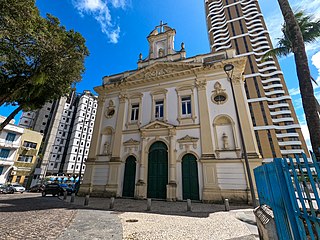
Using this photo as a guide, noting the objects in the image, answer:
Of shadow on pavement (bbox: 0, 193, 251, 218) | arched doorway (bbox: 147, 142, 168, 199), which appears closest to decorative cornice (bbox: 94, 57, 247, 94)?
arched doorway (bbox: 147, 142, 168, 199)

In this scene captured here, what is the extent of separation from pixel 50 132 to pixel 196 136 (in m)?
49.0

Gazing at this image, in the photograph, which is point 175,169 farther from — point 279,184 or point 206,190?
point 279,184

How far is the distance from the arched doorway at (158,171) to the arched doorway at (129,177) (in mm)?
1499

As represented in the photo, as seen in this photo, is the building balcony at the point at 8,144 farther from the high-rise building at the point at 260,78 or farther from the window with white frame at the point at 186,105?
the high-rise building at the point at 260,78

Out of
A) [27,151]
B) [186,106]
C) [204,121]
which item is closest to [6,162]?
[27,151]

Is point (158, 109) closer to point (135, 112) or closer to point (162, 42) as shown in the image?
point (135, 112)

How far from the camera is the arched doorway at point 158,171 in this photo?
498 inches

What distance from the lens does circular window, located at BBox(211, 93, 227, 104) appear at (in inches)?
537

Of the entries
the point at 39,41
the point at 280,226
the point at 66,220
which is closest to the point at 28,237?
the point at 66,220

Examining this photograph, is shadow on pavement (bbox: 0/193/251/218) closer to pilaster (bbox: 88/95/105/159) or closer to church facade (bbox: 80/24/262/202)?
church facade (bbox: 80/24/262/202)

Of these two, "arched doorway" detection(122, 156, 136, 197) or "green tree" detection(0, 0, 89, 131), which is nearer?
"green tree" detection(0, 0, 89, 131)

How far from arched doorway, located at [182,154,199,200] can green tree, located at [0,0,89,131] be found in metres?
11.4

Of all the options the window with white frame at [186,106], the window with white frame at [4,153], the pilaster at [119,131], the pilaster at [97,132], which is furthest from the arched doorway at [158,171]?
the window with white frame at [4,153]

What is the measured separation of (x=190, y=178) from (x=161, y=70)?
1103 centimetres
